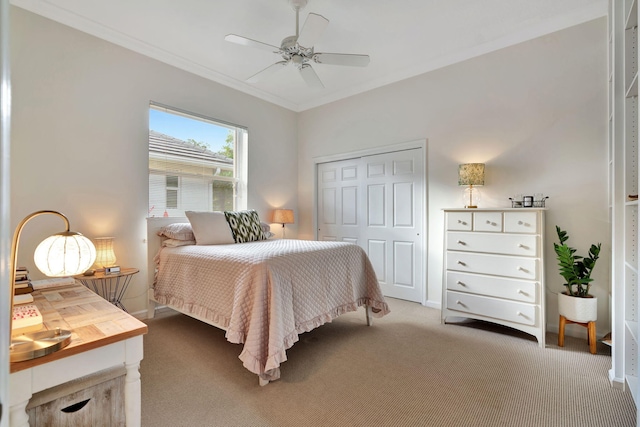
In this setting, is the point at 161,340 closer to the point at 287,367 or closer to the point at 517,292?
the point at 287,367

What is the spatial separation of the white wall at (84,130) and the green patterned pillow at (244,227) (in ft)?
2.88

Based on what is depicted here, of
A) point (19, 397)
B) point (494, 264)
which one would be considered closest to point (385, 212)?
point (494, 264)

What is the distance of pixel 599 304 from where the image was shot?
246cm

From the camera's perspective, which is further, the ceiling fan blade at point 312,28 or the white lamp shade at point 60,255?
the ceiling fan blade at point 312,28

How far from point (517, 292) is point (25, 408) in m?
3.01

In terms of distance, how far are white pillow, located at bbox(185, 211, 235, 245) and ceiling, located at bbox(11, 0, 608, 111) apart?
1740 mm

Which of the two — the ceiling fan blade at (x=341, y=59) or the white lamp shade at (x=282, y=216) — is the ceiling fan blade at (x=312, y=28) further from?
the white lamp shade at (x=282, y=216)

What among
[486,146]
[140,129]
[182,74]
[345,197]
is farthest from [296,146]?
[486,146]

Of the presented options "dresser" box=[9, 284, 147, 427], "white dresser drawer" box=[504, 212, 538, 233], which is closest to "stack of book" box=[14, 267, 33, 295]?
→ "dresser" box=[9, 284, 147, 427]

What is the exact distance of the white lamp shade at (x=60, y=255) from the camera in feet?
3.60

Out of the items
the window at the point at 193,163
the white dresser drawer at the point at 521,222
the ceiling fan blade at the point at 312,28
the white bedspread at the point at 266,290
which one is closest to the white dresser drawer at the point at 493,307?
the white dresser drawer at the point at 521,222

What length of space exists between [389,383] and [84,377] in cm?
159

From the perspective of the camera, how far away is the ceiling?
2.46 meters

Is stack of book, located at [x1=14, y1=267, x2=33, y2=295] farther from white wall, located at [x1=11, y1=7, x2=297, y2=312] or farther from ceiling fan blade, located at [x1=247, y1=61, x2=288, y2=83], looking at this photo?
ceiling fan blade, located at [x1=247, y1=61, x2=288, y2=83]
